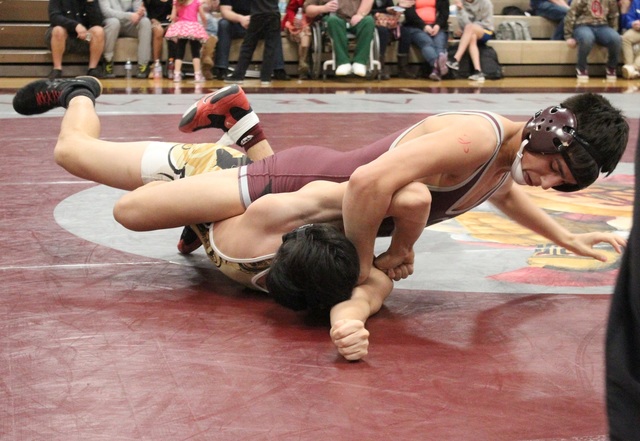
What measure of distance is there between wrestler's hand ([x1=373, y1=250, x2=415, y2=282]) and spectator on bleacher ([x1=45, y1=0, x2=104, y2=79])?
6984 millimetres

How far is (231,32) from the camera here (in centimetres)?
938

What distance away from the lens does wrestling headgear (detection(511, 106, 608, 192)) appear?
2.12 metres

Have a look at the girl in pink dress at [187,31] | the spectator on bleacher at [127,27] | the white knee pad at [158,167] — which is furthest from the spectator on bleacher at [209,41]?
the white knee pad at [158,167]

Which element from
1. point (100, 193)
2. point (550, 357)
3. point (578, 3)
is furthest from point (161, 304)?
point (578, 3)

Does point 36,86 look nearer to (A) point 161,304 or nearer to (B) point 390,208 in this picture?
(A) point 161,304

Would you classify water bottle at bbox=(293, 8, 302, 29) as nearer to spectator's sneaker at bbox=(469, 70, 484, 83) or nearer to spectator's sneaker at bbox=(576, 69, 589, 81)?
spectator's sneaker at bbox=(469, 70, 484, 83)

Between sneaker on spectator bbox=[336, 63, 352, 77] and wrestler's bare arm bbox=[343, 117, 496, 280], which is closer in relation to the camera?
wrestler's bare arm bbox=[343, 117, 496, 280]

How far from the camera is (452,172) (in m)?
2.27

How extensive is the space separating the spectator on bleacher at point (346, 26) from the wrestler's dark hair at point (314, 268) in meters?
7.17

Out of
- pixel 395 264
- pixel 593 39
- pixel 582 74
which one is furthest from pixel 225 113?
pixel 593 39

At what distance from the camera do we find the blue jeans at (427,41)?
9.68 metres

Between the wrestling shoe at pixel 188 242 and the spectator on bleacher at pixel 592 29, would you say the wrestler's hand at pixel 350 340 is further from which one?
the spectator on bleacher at pixel 592 29

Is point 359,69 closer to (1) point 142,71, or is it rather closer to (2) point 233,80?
(2) point 233,80

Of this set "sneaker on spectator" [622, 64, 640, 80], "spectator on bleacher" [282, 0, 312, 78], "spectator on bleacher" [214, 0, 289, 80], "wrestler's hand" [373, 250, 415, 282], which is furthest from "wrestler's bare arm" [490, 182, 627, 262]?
"sneaker on spectator" [622, 64, 640, 80]
